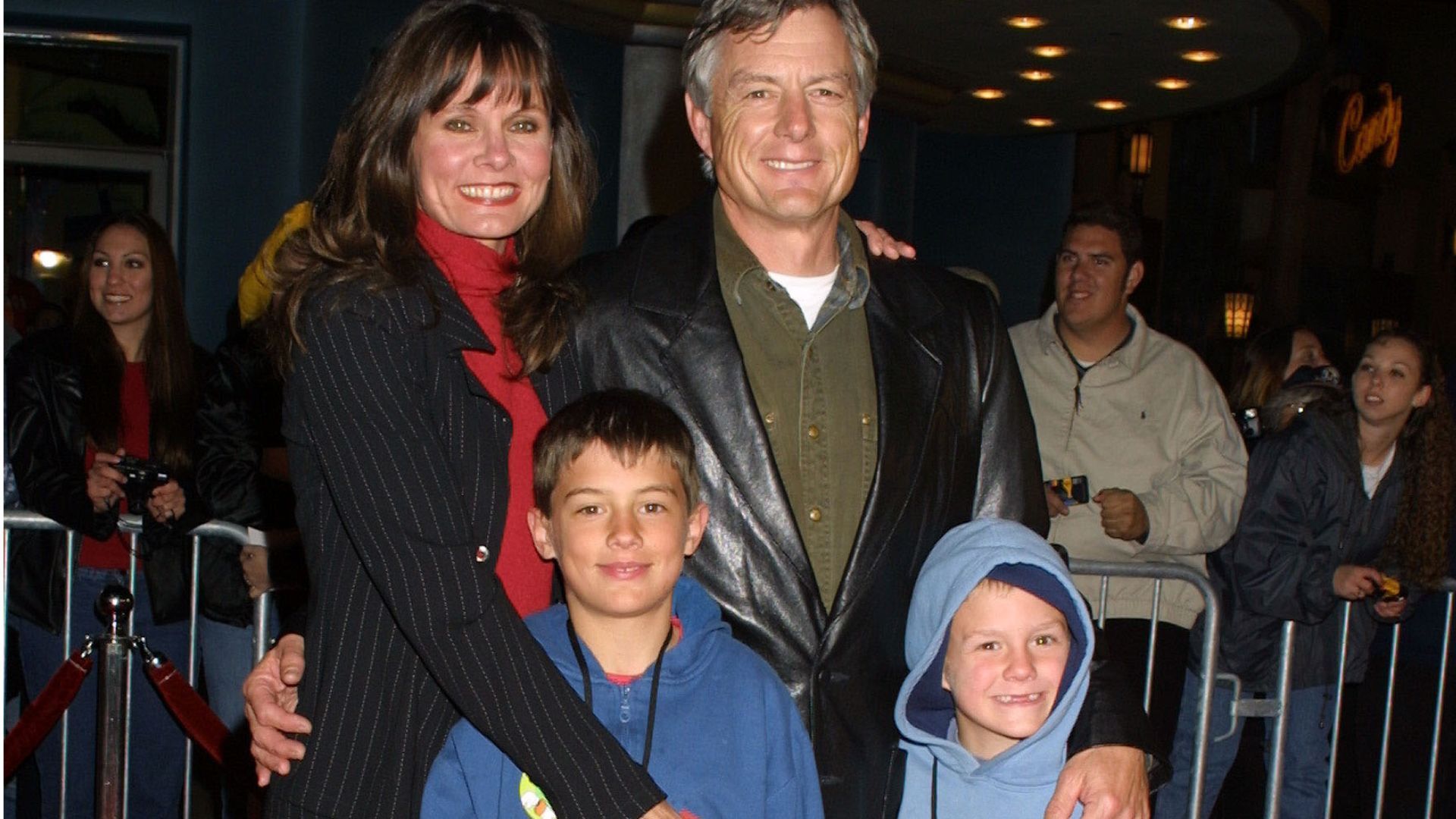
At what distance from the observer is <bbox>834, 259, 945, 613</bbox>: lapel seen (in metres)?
2.37

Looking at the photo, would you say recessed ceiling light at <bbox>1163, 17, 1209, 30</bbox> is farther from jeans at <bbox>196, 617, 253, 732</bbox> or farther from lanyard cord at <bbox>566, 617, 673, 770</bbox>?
lanyard cord at <bbox>566, 617, 673, 770</bbox>

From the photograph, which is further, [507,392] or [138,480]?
[138,480]

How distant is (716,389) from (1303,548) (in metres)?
3.63

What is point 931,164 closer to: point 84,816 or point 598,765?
point 84,816

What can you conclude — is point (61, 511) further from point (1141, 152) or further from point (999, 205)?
point (1141, 152)

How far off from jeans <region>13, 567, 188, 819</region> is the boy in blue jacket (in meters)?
3.04

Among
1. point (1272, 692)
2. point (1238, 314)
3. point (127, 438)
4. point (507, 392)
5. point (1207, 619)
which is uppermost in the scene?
point (1238, 314)

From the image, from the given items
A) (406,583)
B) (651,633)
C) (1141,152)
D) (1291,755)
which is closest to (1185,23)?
(1141,152)

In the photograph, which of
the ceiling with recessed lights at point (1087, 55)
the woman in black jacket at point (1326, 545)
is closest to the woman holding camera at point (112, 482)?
the woman in black jacket at point (1326, 545)

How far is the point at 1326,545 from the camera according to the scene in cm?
535

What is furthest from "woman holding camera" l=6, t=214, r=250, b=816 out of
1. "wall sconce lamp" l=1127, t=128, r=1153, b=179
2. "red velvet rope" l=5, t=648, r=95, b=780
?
"wall sconce lamp" l=1127, t=128, r=1153, b=179

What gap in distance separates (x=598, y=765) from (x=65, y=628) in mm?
3393

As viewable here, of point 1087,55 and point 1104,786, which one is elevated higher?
point 1087,55

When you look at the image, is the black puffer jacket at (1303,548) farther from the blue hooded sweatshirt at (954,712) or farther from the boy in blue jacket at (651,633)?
the boy in blue jacket at (651,633)
